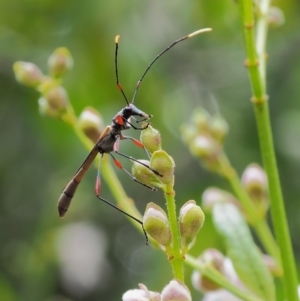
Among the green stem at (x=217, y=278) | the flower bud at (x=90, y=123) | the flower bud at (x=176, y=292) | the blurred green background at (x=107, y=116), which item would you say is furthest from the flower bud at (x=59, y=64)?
the blurred green background at (x=107, y=116)

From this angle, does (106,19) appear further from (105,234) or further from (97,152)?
(97,152)

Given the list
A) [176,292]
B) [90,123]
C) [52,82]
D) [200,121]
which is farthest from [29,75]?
[176,292]

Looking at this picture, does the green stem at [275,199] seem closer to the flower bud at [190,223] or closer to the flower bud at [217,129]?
the flower bud at [190,223]

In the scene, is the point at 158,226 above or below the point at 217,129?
below

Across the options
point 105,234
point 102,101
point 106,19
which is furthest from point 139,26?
point 105,234

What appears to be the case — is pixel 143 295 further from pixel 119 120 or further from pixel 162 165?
pixel 119 120

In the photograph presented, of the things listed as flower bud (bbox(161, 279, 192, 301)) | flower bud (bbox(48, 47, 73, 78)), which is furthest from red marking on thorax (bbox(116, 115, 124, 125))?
flower bud (bbox(161, 279, 192, 301))

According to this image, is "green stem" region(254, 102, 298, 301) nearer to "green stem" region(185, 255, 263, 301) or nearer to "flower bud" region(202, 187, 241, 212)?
"green stem" region(185, 255, 263, 301)
